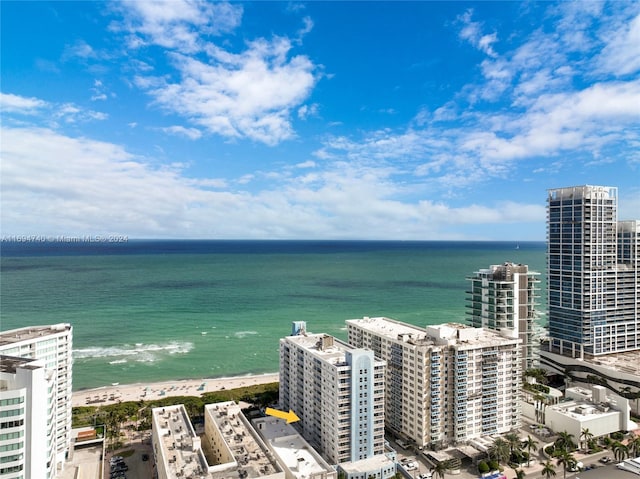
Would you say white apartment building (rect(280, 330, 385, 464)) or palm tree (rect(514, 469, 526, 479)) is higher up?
white apartment building (rect(280, 330, 385, 464))

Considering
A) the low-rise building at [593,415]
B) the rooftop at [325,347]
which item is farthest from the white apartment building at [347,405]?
the low-rise building at [593,415]

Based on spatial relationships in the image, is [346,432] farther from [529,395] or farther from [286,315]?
[286,315]

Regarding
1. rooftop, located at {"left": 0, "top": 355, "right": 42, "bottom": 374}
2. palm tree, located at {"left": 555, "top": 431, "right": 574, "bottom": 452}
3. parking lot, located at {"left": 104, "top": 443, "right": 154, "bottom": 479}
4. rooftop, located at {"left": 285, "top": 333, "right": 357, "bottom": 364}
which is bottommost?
parking lot, located at {"left": 104, "top": 443, "right": 154, "bottom": 479}

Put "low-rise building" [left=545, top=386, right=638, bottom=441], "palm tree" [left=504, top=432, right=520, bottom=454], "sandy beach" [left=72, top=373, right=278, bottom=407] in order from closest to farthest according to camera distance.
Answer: "palm tree" [left=504, top=432, right=520, bottom=454]
"low-rise building" [left=545, top=386, right=638, bottom=441]
"sandy beach" [left=72, top=373, right=278, bottom=407]

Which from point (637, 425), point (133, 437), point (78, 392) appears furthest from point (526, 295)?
point (78, 392)

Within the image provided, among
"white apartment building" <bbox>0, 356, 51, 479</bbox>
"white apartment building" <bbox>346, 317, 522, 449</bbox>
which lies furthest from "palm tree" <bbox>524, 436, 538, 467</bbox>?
"white apartment building" <bbox>0, 356, 51, 479</bbox>

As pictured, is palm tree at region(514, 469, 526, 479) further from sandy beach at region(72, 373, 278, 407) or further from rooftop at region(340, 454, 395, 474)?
sandy beach at region(72, 373, 278, 407)
